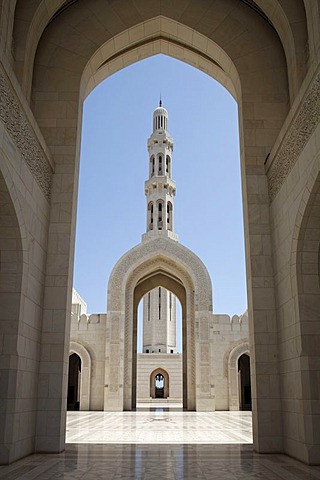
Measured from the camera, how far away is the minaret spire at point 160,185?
69.2ft

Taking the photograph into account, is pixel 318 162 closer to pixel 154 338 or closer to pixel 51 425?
pixel 51 425

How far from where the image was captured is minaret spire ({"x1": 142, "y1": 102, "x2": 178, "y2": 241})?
21094 millimetres

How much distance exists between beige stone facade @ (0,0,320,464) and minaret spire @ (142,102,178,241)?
13104 millimetres

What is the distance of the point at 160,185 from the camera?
69.9 feet

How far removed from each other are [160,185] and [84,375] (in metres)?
8.84

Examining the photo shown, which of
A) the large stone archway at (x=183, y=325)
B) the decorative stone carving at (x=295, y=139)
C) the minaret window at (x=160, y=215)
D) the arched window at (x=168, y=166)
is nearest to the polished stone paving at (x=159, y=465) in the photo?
the decorative stone carving at (x=295, y=139)

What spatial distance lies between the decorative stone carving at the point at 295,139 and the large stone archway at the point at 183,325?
10282 millimetres

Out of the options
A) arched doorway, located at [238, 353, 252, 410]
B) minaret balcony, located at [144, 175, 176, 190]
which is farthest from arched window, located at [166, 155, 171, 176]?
arched doorway, located at [238, 353, 252, 410]

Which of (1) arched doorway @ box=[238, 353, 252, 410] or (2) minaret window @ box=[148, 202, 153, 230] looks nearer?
(1) arched doorway @ box=[238, 353, 252, 410]

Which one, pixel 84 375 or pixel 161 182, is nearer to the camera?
pixel 84 375

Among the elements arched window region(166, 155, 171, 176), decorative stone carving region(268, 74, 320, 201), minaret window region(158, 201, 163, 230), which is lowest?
decorative stone carving region(268, 74, 320, 201)

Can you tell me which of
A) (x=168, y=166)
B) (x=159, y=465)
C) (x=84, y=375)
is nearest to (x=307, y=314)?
(x=159, y=465)

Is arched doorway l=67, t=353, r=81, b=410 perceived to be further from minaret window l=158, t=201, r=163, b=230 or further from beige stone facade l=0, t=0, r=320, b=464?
beige stone facade l=0, t=0, r=320, b=464

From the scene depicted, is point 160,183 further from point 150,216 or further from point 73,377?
point 73,377
